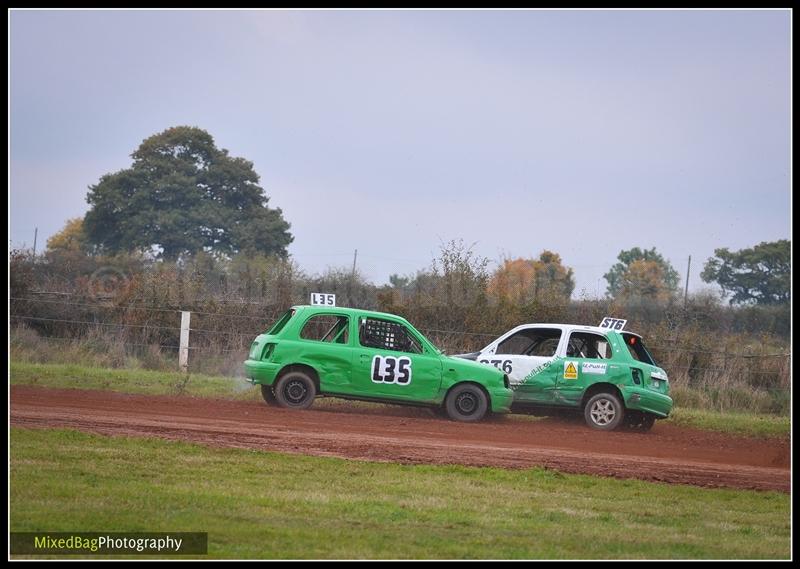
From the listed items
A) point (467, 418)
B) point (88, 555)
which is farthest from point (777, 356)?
point (88, 555)

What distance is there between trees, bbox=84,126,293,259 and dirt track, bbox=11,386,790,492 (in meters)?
37.9

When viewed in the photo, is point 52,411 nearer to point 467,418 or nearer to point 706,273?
point 467,418

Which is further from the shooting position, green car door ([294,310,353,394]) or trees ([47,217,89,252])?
trees ([47,217,89,252])

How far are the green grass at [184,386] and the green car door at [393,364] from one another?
201 cm

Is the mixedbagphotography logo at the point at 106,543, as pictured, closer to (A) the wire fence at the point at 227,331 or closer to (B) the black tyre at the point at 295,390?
(B) the black tyre at the point at 295,390

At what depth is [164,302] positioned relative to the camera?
97.9 ft

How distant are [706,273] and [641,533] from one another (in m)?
45.3

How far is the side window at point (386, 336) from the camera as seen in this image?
1877 centimetres

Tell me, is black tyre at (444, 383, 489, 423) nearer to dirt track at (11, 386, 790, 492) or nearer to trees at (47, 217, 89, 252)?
dirt track at (11, 386, 790, 492)

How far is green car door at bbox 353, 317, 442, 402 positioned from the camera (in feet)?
60.7

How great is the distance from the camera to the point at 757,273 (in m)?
52.0

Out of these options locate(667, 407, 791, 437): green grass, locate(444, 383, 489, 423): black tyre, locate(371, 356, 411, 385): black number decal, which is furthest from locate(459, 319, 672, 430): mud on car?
locate(667, 407, 791, 437): green grass

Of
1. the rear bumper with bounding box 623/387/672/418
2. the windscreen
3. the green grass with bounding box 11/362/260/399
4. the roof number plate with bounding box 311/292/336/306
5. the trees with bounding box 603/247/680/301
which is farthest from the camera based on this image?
the trees with bounding box 603/247/680/301

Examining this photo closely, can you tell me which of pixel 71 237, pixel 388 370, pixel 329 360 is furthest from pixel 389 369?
pixel 71 237
